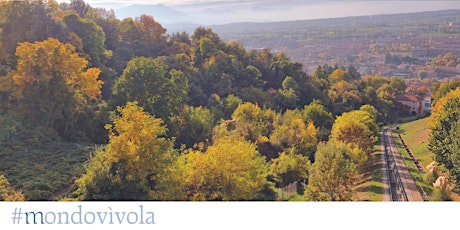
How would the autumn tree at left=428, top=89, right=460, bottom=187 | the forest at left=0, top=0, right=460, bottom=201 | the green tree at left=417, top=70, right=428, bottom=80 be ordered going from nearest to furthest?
the forest at left=0, top=0, right=460, bottom=201
the autumn tree at left=428, top=89, right=460, bottom=187
the green tree at left=417, top=70, right=428, bottom=80

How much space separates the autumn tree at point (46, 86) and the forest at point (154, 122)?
0.12 ft

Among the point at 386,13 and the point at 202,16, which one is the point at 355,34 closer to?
the point at 386,13

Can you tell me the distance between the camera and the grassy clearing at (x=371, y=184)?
10891mm

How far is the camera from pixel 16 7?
18.0 meters

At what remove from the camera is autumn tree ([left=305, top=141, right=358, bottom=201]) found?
376 inches

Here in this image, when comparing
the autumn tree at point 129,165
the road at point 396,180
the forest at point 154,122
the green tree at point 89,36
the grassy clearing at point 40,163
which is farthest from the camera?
the green tree at point 89,36

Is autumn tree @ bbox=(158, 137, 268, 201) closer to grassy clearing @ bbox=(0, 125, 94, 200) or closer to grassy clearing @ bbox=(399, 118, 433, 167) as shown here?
grassy clearing @ bbox=(0, 125, 94, 200)

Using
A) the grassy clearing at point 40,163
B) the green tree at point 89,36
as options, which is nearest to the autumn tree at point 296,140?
the grassy clearing at point 40,163

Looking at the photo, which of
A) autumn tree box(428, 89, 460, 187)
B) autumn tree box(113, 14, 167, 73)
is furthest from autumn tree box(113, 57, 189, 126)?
autumn tree box(428, 89, 460, 187)

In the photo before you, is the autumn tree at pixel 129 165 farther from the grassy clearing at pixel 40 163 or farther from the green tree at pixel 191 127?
the green tree at pixel 191 127

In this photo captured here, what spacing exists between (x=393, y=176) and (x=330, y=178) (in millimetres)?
4898

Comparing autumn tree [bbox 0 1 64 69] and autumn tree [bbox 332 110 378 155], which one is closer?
autumn tree [bbox 332 110 378 155]

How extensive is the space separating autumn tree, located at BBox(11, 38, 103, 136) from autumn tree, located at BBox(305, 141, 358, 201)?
879 cm
